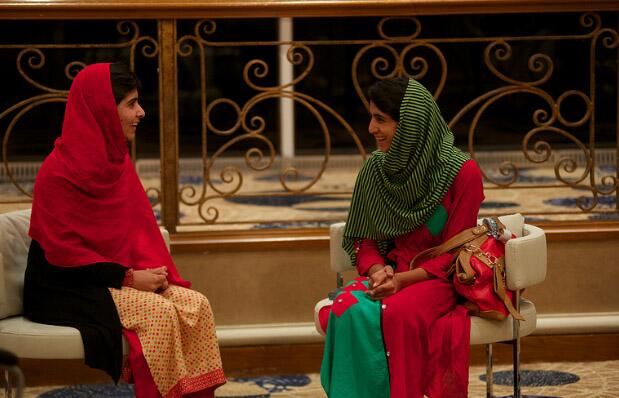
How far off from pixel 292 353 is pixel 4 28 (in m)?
6.64

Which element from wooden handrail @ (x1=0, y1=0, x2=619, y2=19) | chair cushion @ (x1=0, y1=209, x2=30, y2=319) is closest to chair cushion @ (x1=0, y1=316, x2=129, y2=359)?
chair cushion @ (x1=0, y1=209, x2=30, y2=319)

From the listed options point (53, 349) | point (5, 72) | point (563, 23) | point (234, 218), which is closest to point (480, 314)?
point (53, 349)

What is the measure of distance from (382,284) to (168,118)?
1533 millimetres

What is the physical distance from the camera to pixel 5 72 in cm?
974

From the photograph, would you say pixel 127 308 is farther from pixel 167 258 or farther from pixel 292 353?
pixel 292 353

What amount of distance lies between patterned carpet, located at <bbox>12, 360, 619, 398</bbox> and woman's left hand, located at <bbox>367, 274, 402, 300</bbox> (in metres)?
0.92

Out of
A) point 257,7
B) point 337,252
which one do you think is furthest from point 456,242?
point 257,7

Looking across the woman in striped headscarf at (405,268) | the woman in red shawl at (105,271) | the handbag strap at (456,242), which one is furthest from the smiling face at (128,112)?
the handbag strap at (456,242)

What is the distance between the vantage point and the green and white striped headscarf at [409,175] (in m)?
3.32

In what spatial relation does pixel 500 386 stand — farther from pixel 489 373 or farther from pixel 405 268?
pixel 405 268

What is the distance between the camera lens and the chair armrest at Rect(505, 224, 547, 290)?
3.28 m

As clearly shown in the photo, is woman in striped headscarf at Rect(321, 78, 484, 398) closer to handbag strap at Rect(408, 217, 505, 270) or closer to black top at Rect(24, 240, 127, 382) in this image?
handbag strap at Rect(408, 217, 505, 270)

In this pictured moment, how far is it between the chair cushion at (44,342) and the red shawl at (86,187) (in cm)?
22

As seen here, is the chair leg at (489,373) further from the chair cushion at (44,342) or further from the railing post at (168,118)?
the railing post at (168,118)
